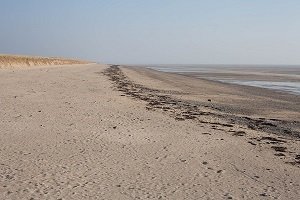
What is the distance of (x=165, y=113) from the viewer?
12.9 meters

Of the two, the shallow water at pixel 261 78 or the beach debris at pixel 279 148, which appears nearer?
the beach debris at pixel 279 148

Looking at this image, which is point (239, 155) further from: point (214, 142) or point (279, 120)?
point (279, 120)

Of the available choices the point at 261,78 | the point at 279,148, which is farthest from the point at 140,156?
the point at 261,78

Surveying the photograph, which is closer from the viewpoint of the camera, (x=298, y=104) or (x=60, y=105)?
(x=60, y=105)

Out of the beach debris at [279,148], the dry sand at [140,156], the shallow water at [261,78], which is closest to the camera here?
the dry sand at [140,156]

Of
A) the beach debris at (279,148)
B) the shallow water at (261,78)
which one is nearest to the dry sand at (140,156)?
the beach debris at (279,148)

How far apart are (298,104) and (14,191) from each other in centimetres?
1675

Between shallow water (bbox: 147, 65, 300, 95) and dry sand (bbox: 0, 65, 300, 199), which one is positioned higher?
dry sand (bbox: 0, 65, 300, 199)

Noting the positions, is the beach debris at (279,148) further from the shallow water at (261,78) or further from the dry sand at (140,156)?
the shallow water at (261,78)

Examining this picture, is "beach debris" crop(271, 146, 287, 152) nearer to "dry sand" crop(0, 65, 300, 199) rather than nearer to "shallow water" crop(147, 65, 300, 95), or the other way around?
"dry sand" crop(0, 65, 300, 199)

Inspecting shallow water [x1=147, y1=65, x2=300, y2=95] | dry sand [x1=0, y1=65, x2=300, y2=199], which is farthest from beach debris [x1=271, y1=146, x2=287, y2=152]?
shallow water [x1=147, y1=65, x2=300, y2=95]

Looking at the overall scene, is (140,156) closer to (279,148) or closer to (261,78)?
(279,148)

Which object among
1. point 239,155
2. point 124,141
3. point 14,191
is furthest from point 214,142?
point 14,191

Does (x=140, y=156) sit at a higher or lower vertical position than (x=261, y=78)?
higher
